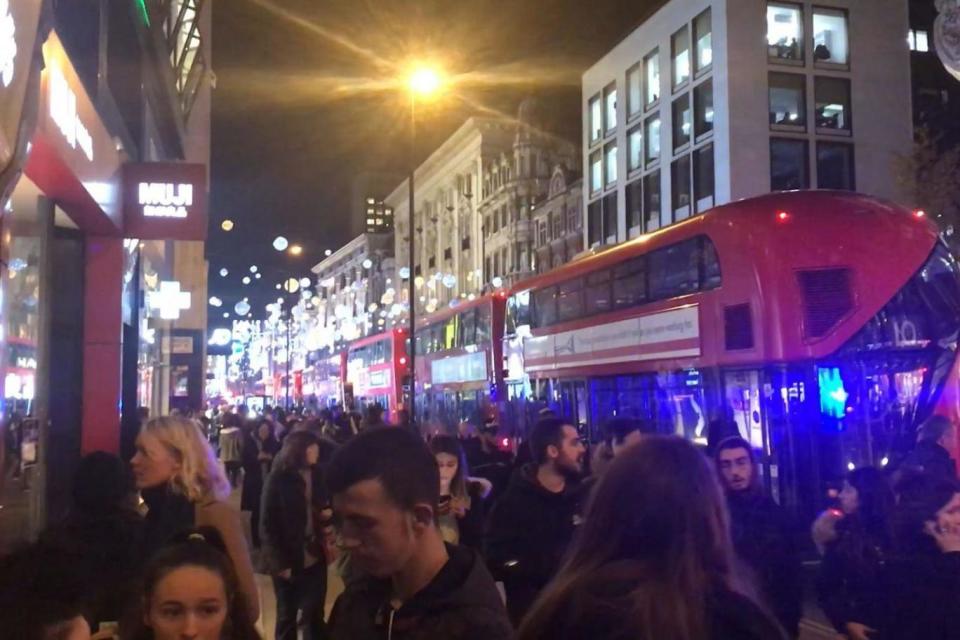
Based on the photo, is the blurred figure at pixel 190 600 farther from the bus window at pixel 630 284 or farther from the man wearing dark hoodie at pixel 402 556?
the bus window at pixel 630 284

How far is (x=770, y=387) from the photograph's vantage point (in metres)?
12.2

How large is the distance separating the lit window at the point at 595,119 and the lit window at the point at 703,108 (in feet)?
29.4

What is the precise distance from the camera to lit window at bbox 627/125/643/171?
45.7m

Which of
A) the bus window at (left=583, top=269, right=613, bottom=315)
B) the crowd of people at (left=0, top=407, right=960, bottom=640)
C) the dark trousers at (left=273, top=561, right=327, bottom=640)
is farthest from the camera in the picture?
→ the bus window at (left=583, top=269, right=613, bottom=315)

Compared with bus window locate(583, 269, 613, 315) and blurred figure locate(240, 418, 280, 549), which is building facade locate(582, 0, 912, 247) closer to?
bus window locate(583, 269, 613, 315)

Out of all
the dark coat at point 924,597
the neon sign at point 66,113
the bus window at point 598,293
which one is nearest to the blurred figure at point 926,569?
the dark coat at point 924,597

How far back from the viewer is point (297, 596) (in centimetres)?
721

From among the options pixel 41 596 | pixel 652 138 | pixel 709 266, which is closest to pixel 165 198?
pixel 709 266

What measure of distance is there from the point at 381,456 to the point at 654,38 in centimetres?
4491

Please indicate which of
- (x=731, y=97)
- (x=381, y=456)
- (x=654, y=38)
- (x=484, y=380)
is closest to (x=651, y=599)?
(x=381, y=456)

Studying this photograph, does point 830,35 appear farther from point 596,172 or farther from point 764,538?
point 764,538

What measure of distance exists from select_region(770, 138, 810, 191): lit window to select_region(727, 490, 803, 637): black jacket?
1417 inches

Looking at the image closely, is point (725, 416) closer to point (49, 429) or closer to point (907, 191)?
point (49, 429)

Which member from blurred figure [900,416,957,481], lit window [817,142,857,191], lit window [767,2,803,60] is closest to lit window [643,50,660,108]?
lit window [767,2,803,60]
